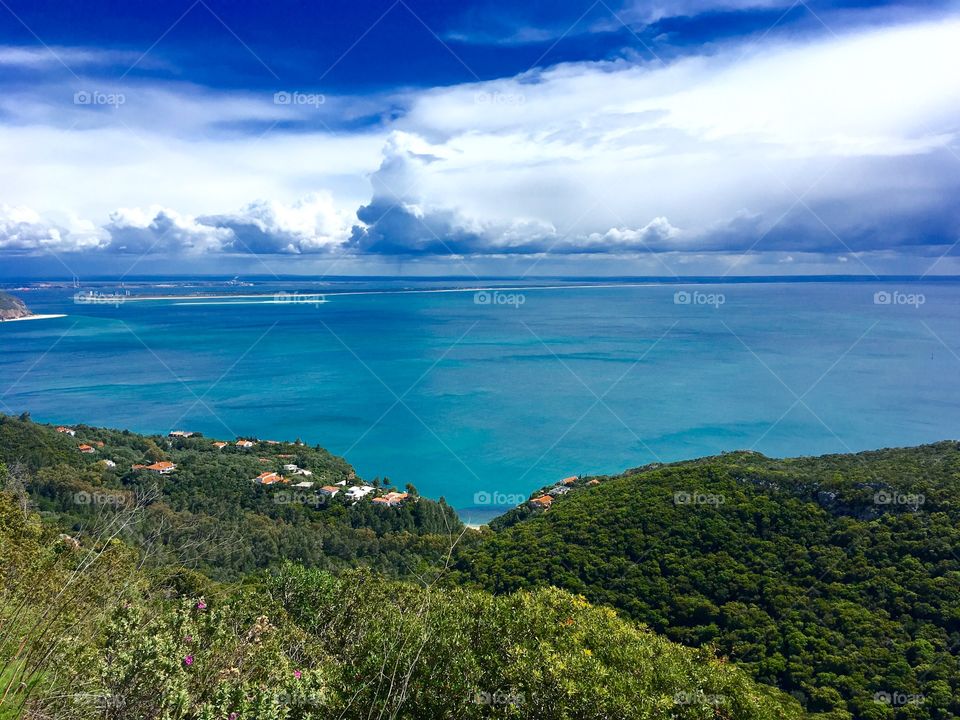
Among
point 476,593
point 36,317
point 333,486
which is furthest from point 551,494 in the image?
point 36,317

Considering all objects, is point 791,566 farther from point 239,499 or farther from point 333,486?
point 239,499

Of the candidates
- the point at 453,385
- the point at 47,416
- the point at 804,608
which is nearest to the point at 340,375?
the point at 453,385

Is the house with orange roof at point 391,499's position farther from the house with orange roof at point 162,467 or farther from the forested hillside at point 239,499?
the house with orange roof at point 162,467

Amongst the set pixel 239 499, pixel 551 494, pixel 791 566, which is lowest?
pixel 791 566

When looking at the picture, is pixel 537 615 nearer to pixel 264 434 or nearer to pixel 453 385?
pixel 264 434

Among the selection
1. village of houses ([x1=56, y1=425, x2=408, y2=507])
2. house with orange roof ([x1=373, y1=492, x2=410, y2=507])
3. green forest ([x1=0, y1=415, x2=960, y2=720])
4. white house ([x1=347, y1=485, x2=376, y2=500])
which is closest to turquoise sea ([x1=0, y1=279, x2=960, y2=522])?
house with orange roof ([x1=373, y1=492, x2=410, y2=507])

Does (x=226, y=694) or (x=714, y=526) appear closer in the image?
(x=226, y=694)
